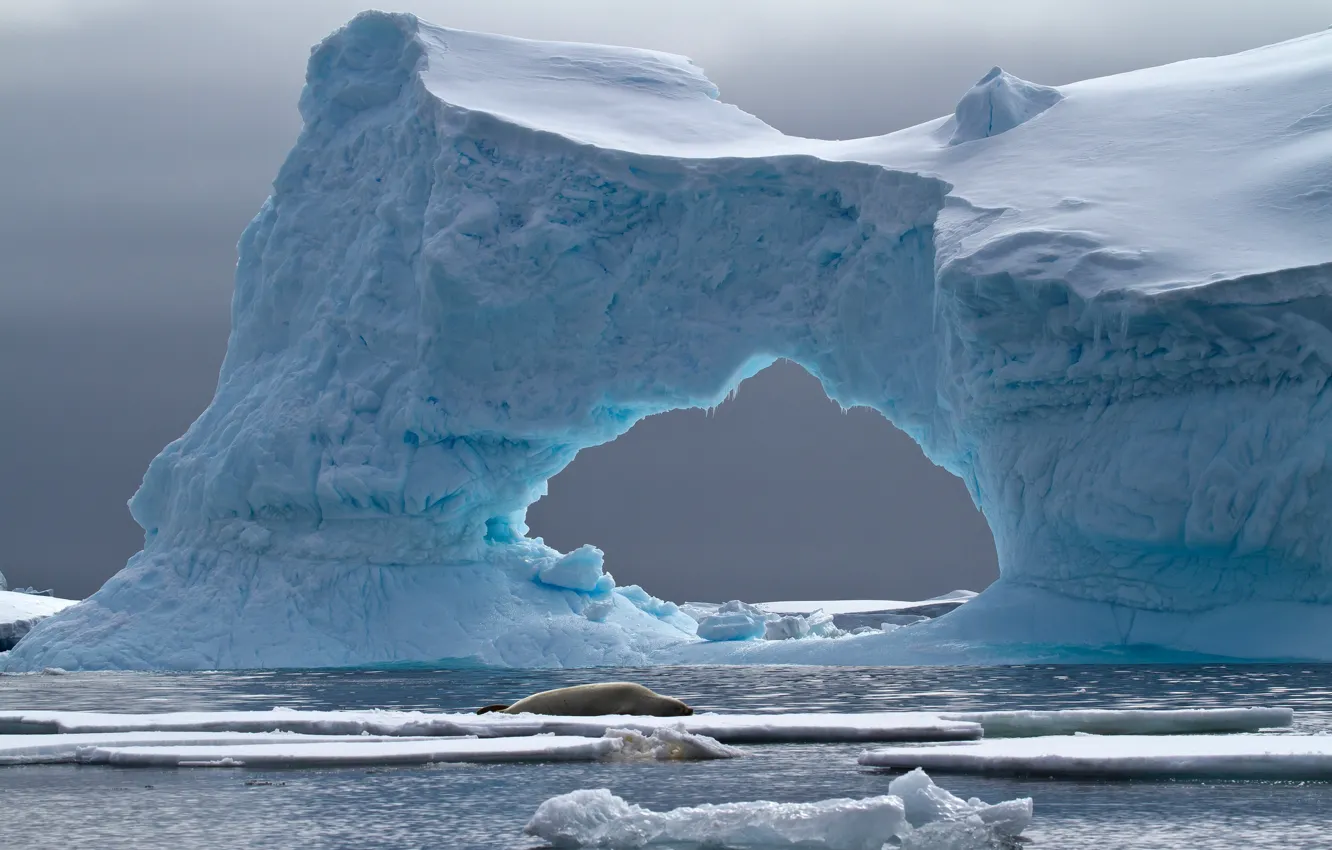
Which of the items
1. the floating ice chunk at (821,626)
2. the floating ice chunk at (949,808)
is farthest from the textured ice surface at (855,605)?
the floating ice chunk at (949,808)

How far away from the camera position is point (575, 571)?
22.5 meters

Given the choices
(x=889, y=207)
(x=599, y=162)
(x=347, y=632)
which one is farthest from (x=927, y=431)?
(x=347, y=632)

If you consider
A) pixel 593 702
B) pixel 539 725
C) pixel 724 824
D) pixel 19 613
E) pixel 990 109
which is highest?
pixel 990 109

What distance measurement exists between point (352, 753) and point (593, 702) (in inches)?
121

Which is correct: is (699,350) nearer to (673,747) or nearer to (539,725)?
(539,725)

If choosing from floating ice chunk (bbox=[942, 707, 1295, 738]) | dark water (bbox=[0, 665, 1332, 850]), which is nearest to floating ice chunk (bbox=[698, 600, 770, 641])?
dark water (bbox=[0, 665, 1332, 850])

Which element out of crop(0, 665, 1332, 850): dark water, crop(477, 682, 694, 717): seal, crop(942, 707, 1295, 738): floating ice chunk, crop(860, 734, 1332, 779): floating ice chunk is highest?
crop(477, 682, 694, 717): seal

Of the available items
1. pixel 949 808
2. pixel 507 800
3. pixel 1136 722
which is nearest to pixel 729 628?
pixel 1136 722

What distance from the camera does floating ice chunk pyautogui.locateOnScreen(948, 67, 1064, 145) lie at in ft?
72.7

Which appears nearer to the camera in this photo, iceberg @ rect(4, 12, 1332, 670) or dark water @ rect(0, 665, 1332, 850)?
dark water @ rect(0, 665, 1332, 850)

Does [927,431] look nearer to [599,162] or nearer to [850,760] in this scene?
[599,162]

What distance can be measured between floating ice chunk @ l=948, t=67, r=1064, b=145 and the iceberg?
0.05 m

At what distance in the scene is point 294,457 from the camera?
2184cm

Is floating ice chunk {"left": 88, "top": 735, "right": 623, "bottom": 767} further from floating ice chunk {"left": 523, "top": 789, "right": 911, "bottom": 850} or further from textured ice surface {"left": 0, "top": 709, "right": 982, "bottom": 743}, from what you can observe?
floating ice chunk {"left": 523, "top": 789, "right": 911, "bottom": 850}
